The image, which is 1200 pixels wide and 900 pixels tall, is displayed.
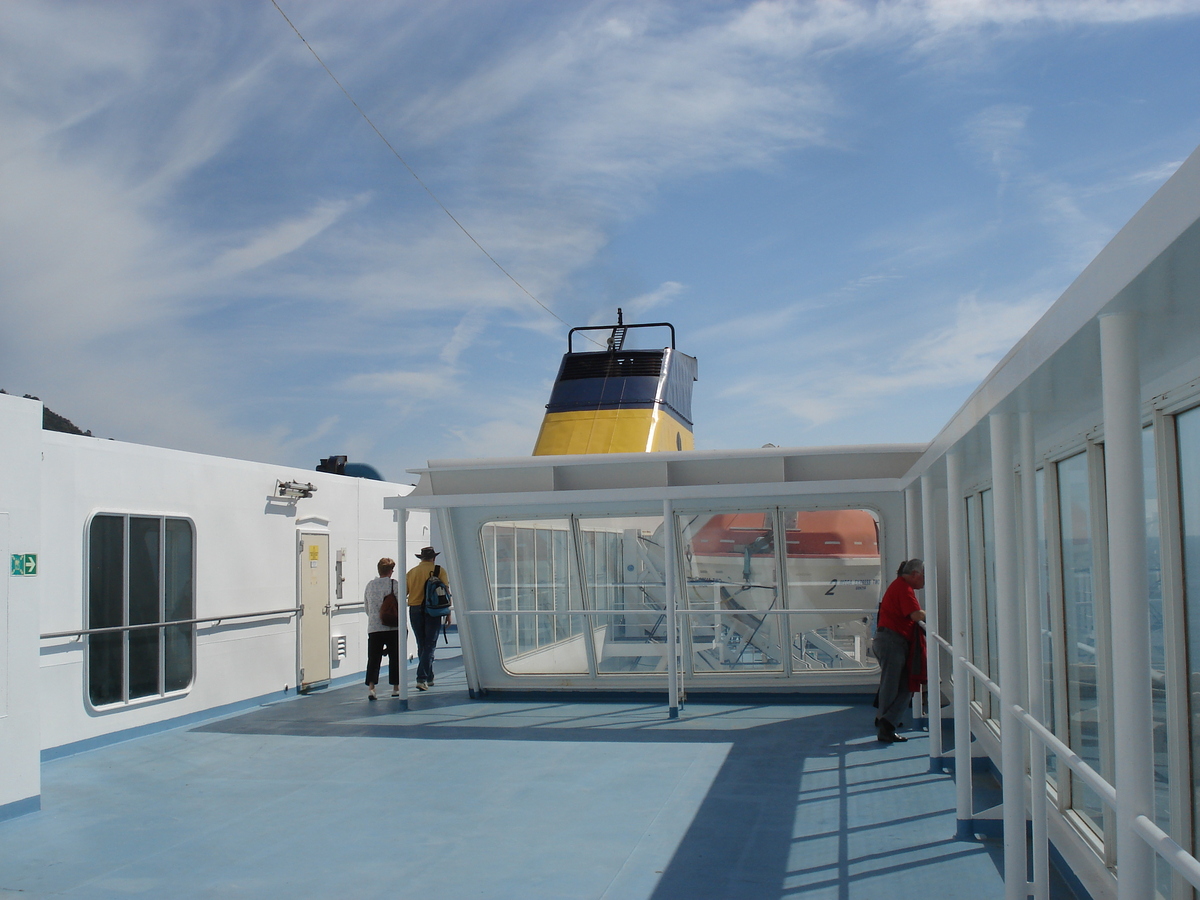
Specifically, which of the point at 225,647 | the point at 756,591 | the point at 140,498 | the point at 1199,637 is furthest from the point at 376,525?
the point at 1199,637

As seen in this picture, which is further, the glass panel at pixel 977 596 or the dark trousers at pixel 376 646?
the dark trousers at pixel 376 646

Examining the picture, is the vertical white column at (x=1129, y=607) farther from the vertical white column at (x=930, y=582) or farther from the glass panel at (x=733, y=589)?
the glass panel at (x=733, y=589)

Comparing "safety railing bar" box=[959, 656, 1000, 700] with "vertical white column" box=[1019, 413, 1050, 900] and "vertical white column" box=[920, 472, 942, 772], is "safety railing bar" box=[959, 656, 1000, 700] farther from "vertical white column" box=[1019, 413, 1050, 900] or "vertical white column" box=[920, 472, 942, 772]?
"vertical white column" box=[920, 472, 942, 772]

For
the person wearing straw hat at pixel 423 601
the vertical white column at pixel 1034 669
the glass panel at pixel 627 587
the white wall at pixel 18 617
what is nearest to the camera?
the vertical white column at pixel 1034 669

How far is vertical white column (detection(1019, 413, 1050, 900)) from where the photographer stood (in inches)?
135

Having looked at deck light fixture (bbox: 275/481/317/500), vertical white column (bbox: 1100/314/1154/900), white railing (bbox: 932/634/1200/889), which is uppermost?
deck light fixture (bbox: 275/481/317/500)

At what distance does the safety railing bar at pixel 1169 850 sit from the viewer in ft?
5.81

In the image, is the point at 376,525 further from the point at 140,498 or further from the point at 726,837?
the point at 726,837

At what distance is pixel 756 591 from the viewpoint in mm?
10070

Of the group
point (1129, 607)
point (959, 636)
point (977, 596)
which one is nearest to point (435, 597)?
point (977, 596)

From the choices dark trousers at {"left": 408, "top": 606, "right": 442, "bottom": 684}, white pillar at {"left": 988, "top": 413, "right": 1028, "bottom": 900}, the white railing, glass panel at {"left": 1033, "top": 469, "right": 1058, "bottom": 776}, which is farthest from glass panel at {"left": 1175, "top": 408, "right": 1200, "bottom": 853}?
dark trousers at {"left": 408, "top": 606, "right": 442, "bottom": 684}

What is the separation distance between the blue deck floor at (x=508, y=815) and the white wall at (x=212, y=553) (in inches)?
23.4

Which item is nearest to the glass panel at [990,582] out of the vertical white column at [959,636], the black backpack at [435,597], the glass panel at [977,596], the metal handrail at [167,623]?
the glass panel at [977,596]

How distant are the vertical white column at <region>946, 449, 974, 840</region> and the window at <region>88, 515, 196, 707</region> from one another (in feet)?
22.8
